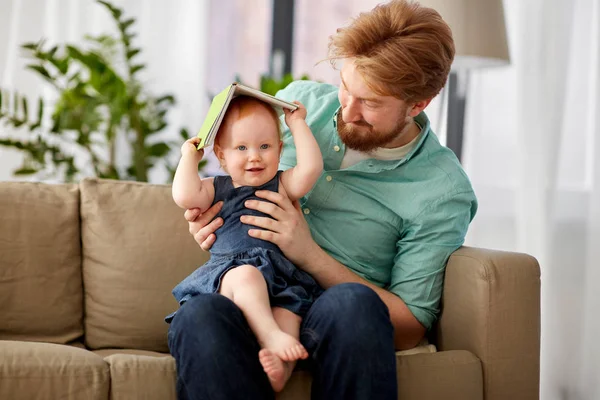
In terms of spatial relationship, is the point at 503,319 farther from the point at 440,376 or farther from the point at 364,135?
the point at 364,135

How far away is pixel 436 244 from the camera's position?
1822 millimetres

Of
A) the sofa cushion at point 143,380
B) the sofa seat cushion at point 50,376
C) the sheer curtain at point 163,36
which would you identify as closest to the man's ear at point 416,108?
the sofa cushion at point 143,380

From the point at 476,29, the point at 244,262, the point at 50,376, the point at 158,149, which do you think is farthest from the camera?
the point at 158,149

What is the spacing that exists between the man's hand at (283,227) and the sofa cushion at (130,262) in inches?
15.6

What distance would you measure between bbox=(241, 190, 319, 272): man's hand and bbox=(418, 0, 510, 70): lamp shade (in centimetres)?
100

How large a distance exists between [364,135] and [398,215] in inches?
8.1

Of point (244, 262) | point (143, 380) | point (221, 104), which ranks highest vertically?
point (221, 104)

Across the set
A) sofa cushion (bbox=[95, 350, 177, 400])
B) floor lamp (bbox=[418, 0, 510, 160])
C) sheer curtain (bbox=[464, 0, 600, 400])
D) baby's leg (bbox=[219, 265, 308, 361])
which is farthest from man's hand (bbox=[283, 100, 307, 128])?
sheer curtain (bbox=[464, 0, 600, 400])

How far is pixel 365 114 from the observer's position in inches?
71.0

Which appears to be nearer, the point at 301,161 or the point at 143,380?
the point at 143,380

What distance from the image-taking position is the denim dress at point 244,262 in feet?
5.31

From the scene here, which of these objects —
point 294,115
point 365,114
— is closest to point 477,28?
point 365,114

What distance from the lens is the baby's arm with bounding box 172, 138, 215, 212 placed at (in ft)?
5.48

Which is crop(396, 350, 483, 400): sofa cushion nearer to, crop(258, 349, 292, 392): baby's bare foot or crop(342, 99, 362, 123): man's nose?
crop(258, 349, 292, 392): baby's bare foot
